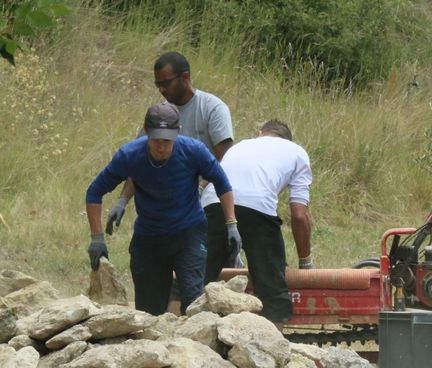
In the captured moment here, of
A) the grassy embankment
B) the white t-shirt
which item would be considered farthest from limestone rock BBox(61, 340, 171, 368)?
Answer: the grassy embankment

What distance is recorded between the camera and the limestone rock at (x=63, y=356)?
579 cm

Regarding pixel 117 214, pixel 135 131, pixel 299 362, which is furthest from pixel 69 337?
pixel 135 131

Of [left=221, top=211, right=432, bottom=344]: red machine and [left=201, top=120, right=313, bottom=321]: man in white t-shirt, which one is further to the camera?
[left=221, top=211, right=432, bottom=344]: red machine

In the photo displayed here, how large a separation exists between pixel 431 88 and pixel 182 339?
11229 millimetres

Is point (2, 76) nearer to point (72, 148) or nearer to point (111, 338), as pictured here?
point (72, 148)

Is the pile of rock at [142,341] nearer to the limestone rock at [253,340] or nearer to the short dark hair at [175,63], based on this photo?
the limestone rock at [253,340]

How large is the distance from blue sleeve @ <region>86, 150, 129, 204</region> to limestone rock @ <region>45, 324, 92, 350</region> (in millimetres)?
1472

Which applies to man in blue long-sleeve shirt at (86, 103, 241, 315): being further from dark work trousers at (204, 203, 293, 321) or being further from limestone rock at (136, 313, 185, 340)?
limestone rock at (136, 313, 185, 340)

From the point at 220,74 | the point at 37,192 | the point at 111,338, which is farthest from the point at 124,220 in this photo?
the point at 111,338

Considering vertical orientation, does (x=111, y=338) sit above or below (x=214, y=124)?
below

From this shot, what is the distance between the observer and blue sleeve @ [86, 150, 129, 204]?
7.22 meters

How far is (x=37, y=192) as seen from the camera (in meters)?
12.2

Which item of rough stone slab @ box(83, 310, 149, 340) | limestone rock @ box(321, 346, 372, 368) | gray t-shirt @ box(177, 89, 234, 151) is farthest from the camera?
gray t-shirt @ box(177, 89, 234, 151)

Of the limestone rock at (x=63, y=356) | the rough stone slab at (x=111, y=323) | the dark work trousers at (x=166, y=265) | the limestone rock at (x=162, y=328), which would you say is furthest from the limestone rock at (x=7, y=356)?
the dark work trousers at (x=166, y=265)
